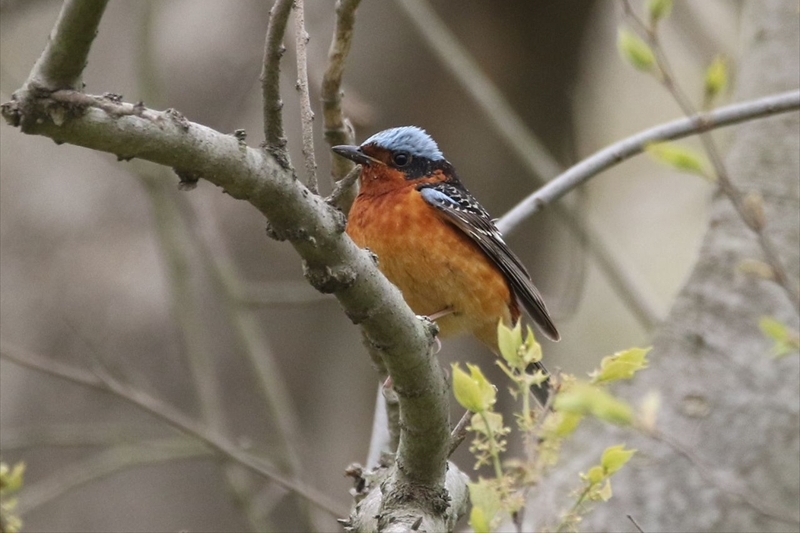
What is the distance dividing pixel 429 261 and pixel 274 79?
228cm

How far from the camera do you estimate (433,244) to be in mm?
4691

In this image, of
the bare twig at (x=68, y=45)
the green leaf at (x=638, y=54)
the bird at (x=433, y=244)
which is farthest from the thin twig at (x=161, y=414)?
the bare twig at (x=68, y=45)

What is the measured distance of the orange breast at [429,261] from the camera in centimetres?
464

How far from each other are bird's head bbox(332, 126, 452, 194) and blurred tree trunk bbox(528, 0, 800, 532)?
61.8 inches

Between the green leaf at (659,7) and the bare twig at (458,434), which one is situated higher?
the green leaf at (659,7)

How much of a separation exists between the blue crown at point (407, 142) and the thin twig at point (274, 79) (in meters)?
2.50

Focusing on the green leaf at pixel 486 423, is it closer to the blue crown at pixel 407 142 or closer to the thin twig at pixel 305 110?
the thin twig at pixel 305 110

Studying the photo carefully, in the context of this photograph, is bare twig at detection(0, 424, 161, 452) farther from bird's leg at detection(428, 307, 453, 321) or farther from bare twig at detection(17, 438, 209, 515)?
bird's leg at detection(428, 307, 453, 321)

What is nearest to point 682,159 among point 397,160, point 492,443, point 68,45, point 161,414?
point 492,443

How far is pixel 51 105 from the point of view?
192 centimetres

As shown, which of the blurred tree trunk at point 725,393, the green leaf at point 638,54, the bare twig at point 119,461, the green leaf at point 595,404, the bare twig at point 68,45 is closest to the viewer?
the bare twig at point 68,45

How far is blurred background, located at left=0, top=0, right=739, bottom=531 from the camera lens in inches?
251

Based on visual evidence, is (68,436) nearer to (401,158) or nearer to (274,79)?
(401,158)

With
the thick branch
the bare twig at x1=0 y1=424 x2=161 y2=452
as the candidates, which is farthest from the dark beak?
the bare twig at x1=0 y1=424 x2=161 y2=452
